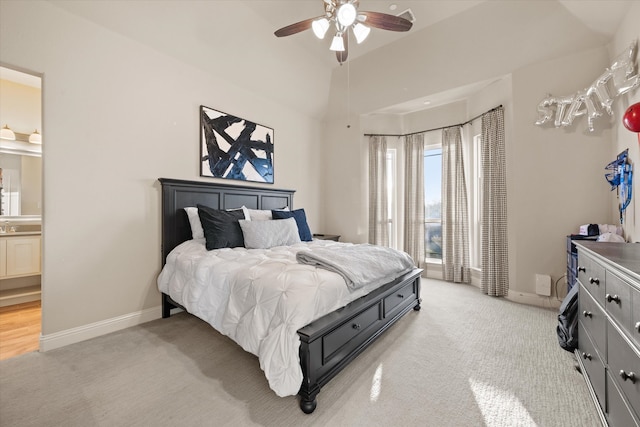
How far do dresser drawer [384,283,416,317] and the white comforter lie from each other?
0.31 meters

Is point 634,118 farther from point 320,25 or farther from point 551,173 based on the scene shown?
point 320,25

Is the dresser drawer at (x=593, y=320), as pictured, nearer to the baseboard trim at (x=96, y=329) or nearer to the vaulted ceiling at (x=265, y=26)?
the vaulted ceiling at (x=265, y=26)

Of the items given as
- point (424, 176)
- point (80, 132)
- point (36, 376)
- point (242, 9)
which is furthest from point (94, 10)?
point (424, 176)

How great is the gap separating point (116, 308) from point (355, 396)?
2.41 metres

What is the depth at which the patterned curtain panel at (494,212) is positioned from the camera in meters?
3.41

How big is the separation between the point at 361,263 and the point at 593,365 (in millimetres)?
1425

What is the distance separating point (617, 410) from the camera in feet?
3.74

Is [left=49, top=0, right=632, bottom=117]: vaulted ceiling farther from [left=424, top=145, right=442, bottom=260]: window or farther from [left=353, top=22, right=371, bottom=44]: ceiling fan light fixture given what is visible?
[left=424, top=145, right=442, bottom=260]: window

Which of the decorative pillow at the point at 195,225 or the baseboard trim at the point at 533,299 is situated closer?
the decorative pillow at the point at 195,225

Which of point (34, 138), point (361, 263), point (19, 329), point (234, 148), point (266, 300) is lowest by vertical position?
point (19, 329)

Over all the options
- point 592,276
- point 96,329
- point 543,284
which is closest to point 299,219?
point 96,329

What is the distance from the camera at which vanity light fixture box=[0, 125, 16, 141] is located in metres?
3.39

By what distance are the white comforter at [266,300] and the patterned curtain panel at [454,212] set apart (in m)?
2.61

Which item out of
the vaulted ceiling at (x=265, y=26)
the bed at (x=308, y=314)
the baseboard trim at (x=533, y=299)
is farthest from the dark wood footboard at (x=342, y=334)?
the vaulted ceiling at (x=265, y=26)
